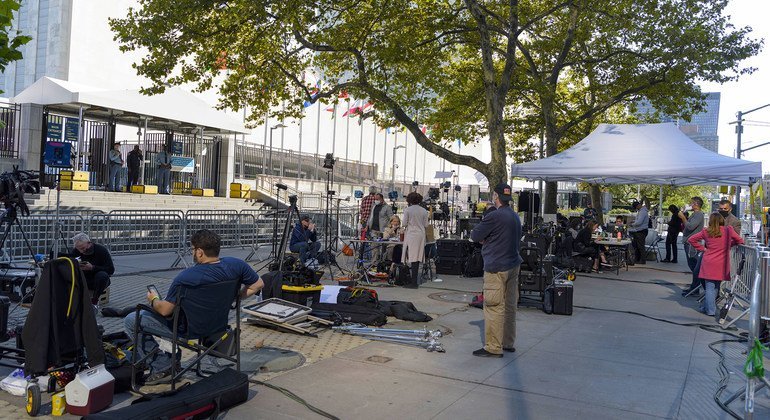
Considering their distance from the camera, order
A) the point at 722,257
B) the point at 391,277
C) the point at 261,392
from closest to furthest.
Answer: the point at 261,392 → the point at 722,257 → the point at 391,277

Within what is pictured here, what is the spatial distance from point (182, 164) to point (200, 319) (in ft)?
61.8

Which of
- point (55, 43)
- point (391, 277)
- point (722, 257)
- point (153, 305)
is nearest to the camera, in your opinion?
point (153, 305)

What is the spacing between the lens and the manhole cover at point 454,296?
10.4 meters

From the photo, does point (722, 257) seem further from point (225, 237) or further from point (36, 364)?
point (225, 237)

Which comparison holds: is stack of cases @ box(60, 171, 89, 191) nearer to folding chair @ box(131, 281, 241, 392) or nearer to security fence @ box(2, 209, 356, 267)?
security fence @ box(2, 209, 356, 267)

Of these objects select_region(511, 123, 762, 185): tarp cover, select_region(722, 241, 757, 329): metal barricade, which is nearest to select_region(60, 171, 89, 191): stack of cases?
select_region(511, 123, 762, 185): tarp cover

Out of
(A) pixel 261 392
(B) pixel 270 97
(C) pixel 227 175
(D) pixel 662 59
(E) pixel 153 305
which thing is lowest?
(A) pixel 261 392

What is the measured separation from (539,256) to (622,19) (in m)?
9.88

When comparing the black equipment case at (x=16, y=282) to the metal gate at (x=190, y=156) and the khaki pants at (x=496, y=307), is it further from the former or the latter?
the metal gate at (x=190, y=156)

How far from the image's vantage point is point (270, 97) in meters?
17.4

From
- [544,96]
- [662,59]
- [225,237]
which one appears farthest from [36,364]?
[662,59]

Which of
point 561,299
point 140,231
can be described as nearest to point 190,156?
point 140,231

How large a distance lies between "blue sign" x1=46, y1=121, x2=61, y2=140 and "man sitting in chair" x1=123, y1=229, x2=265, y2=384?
16304 millimetres

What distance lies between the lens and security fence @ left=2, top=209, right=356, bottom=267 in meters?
11.7
